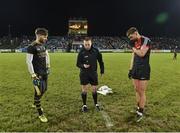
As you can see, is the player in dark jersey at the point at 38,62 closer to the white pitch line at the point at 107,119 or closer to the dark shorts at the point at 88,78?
the dark shorts at the point at 88,78

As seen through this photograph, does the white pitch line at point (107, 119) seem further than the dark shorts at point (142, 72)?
No

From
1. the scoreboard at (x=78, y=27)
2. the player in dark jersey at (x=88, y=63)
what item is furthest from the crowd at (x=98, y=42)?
the player in dark jersey at (x=88, y=63)

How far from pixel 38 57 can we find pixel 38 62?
0.46 feet

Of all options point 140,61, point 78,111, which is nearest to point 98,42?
point 78,111

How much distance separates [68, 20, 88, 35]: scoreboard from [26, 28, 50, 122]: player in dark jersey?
84762 mm

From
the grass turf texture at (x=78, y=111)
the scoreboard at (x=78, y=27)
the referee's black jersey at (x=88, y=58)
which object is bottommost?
the grass turf texture at (x=78, y=111)

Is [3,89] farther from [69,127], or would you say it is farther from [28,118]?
[69,127]

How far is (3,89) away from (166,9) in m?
78.8

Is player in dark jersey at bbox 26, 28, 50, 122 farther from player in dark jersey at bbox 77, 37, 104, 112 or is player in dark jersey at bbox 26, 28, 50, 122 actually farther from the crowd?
the crowd

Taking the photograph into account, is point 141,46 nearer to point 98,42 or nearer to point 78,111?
point 78,111

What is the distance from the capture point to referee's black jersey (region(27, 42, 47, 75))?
7.39 meters

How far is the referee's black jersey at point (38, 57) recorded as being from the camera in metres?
7.39

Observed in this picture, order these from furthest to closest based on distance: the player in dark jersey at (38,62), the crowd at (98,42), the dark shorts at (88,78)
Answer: the crowd at (98,42)
the dark shorts at (88,78)
the player in dark jersey at (38,62)

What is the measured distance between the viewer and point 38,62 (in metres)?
7.58
